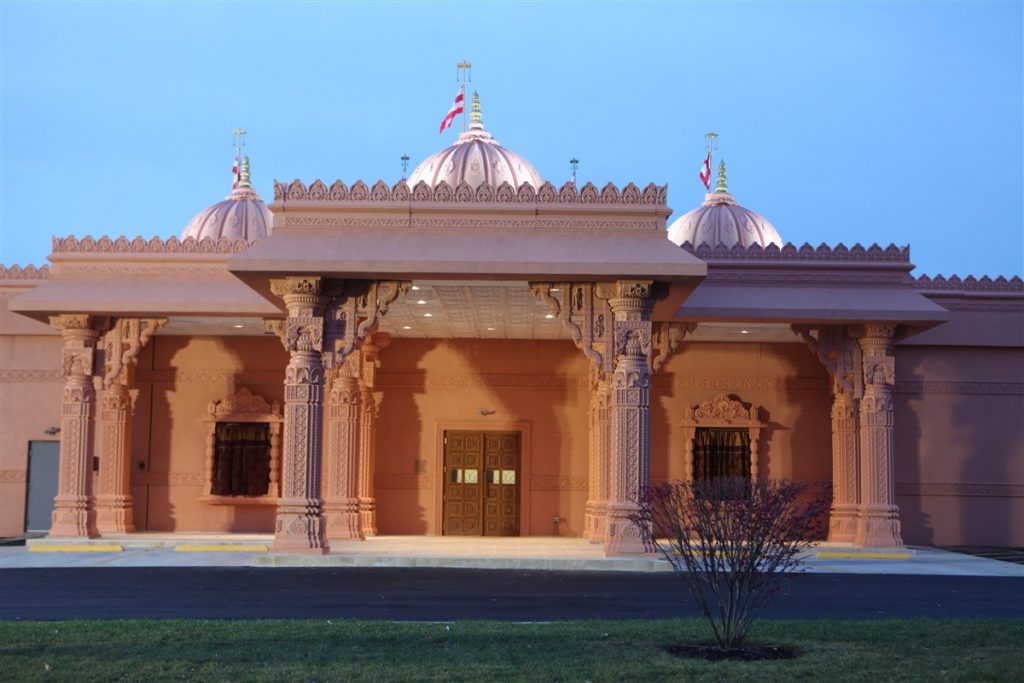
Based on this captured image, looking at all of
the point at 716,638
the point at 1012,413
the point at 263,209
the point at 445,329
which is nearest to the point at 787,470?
the point at 1012,413

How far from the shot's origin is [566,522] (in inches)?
971

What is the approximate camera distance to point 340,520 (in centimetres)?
2217

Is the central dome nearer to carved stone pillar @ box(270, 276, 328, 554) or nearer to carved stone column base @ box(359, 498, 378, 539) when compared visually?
carved stone column base @ box(359, 498, 378, 539)

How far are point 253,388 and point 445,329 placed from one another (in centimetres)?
424

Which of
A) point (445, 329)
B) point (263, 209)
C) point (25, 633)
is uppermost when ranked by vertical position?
point (263, 209)

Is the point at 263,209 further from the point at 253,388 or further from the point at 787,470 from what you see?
the point at 787,470

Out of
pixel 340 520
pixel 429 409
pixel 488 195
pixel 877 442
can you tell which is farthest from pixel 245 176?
pixel 877 442

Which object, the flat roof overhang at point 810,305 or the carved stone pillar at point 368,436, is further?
the carved stone pillar at point 368,436

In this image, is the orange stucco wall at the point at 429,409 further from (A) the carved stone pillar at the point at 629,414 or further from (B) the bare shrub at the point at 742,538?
(B) the bare shrub at the point at 742,538

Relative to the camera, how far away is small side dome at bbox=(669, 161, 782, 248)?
92.7 ft

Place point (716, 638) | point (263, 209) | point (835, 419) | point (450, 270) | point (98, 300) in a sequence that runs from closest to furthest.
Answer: point (716, 638)
point (450, 270)
point (98, 300)
point (835, 419)
point (263, 209)

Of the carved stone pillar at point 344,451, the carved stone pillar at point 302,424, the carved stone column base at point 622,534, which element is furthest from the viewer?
the carved stone pillar at point 344,451

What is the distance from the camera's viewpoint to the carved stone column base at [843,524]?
70.7 feet

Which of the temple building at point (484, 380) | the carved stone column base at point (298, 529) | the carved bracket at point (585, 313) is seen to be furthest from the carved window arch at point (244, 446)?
the carved bracket at point (585, 313)
